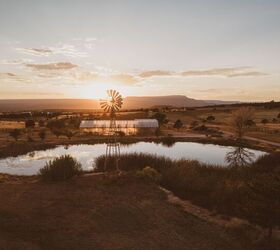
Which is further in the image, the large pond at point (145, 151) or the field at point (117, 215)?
the large pond at point (145, 151)

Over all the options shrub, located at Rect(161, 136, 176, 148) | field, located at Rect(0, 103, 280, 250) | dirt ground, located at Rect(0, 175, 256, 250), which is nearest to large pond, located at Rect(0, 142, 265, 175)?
shrub, located at Rect(161, 136, 176, 148)

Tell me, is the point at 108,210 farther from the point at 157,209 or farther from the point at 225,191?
the point at 225,191

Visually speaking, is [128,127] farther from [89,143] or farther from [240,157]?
[240,157]

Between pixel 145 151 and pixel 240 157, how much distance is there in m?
13.1

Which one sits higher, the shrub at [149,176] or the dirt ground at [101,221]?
the shrub at [149,176]

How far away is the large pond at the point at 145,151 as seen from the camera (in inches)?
1330

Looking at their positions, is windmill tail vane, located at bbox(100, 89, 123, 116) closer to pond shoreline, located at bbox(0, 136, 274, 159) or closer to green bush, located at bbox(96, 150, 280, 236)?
green bush, located at bbox(96, 150, 280, 236)

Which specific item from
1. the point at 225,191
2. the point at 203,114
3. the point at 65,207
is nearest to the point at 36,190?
the point at 65,207

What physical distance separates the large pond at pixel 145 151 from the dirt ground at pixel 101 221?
12424 mm

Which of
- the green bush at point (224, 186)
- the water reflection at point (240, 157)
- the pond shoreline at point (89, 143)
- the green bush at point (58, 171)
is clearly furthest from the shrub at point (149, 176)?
the pond shoreline at point (89, 143)

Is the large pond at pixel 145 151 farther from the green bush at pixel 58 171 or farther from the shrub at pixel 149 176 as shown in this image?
the shrub at pixel 149 176

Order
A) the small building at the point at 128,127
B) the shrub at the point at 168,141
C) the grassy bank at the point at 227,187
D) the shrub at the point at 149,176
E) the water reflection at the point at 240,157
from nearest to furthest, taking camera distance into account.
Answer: the grassy bank at the point at 227,187, the shrub at the point at 149,176, the water reflection at the point at 240,157, the shrub at the point at 168,141, the small building at the point at 128,127

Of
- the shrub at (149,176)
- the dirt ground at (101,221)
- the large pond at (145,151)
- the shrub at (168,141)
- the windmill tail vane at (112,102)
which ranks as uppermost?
the windmill tail vane at (112,102)

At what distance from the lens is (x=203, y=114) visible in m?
109
